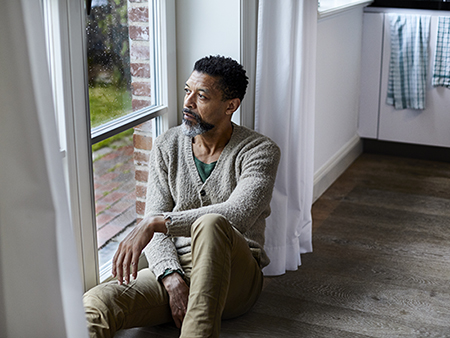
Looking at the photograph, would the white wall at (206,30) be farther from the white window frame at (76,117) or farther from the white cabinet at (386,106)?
the white cabinet at (386,106)

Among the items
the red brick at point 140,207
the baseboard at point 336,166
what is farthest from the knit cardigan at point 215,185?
the baseboard at point 336,166

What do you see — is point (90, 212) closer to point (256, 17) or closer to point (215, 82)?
point (215, 82)

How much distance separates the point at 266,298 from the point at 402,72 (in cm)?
224

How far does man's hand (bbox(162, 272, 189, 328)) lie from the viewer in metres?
1.98

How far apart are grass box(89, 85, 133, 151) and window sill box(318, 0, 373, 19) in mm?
1281

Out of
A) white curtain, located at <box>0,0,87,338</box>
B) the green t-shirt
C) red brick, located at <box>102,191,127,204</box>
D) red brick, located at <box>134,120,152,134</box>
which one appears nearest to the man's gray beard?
the green t-shirt

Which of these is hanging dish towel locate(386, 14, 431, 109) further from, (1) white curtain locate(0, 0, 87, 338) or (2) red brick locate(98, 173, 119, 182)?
(1) white curtain locate(0, 0, 87, 338)

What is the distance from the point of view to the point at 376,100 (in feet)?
13.6

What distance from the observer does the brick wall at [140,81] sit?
2197 millimetres

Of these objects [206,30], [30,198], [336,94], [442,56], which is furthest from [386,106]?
[30,198]

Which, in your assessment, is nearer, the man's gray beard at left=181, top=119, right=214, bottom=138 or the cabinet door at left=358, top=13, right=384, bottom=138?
the man's gray beard at left=181, top=119, right=214, bottom=138

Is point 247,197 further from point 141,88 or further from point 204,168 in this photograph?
point 141,88

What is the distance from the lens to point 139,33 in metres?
2.23

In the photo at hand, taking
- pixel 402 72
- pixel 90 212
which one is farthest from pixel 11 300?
pixel 402 72
